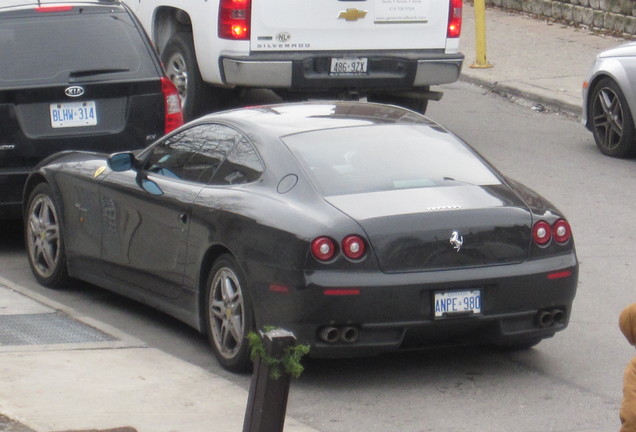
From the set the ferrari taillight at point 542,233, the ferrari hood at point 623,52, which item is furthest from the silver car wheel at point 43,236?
the ferrari hood at point 623,52

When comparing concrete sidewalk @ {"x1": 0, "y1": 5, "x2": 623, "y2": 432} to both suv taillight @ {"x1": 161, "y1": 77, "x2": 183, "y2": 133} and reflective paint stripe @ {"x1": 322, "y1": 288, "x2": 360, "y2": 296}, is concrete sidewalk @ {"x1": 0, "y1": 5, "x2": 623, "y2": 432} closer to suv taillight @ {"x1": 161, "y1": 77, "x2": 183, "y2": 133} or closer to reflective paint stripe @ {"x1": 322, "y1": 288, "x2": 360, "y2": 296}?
reflective paint stripe @ {"x1": 322, "y1": 288, "x2": 360, "y2": 296}

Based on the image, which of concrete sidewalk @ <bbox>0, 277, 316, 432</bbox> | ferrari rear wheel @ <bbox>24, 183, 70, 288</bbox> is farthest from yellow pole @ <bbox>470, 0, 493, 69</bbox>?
concrete sidewalk @ <bbox>0, 277, 316, 432</bbox>

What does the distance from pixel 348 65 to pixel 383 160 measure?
541 centimetres

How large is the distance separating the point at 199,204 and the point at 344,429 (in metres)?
1.75

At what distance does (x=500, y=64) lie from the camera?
1808 centimetres

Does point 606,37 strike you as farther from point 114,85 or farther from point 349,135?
point 349,135

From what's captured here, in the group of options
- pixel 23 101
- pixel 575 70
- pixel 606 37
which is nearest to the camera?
pixel 23 101

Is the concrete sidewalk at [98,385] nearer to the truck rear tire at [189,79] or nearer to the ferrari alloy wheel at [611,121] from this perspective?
the truck rear tire at [189,79]

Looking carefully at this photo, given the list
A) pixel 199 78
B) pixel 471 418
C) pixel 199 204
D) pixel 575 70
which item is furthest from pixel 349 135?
pixel 575 70

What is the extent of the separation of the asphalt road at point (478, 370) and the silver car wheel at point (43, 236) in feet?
0.63

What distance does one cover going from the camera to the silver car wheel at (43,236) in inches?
369

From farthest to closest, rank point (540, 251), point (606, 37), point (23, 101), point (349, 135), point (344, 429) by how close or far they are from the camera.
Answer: point (606, 37), point (23, 101), point (349, 135), point (540, 251), point (344, 429)

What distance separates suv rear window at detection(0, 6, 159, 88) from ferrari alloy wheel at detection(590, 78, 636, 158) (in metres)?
4.70

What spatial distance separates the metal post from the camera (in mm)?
5289
